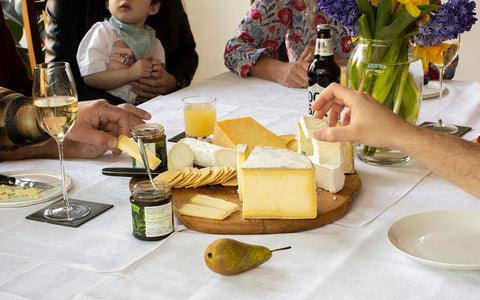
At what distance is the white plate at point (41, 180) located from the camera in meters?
1.13

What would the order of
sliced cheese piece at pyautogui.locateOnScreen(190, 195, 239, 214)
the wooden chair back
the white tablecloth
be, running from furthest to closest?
the wooden chair back
sliced cheese piece at pyautogui.locateOnScreen(190, 195, 239, 214)
the white tablecloth

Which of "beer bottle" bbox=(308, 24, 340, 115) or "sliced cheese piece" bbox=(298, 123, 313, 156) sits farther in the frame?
"beer bottle" bbox=(308, 24, 340, 115)

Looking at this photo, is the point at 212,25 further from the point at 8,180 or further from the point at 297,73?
the point at 8,180

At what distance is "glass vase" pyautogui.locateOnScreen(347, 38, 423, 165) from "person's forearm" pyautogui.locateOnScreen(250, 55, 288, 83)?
84 centimetres

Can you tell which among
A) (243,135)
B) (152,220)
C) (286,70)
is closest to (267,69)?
(286,70)

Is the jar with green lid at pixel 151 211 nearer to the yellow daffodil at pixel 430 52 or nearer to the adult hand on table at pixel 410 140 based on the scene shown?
the adult hand on table at pixel 410 140

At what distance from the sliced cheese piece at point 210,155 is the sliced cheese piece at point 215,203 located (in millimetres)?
172

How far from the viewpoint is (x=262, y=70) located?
2242mm

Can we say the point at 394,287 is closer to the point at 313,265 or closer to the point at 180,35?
the point at 313,265

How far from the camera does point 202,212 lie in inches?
40.1

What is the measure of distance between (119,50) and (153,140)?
147 centimetres

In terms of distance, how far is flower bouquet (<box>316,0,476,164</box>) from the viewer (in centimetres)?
123

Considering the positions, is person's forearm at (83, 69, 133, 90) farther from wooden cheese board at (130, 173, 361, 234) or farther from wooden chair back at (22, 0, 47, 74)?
wooden cheese board at (130, 173, 361, 234)

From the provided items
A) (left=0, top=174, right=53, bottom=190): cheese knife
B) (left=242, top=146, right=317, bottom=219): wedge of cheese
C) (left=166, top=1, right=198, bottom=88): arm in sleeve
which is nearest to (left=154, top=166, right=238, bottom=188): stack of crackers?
(left=242, top=146, right=317, bottom=219): wedge of cheese
